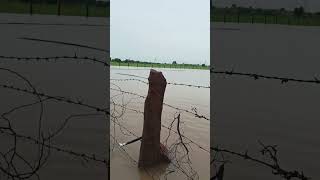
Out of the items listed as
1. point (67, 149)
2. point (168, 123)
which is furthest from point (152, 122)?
point (67, 149)

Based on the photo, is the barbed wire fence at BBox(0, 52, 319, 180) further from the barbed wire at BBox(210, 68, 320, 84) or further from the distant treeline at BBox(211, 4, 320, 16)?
the distant treeline at BBox(211, 4, 320, 16)

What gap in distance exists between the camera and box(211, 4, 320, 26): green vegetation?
8.47 ft

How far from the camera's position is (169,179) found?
2.61 meters

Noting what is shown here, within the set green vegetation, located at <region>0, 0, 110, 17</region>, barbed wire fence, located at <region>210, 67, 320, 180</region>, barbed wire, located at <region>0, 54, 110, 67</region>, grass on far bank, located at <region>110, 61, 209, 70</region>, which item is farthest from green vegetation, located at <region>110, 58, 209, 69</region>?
barbed wire fence, located at <region>210, 67, 320, 180</region>

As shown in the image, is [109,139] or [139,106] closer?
[109,139]

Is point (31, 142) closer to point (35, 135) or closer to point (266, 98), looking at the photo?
point (35, 135)

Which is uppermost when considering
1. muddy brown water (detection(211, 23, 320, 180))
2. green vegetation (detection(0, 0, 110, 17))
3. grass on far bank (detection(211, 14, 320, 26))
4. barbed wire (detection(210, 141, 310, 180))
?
green vegetation (detection(0, 0, 110, 17))

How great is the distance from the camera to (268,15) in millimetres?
2617

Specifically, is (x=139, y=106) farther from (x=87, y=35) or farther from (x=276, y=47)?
(x=276, y=47)

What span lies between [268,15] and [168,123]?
0.99 meters

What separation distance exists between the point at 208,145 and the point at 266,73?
0.61m

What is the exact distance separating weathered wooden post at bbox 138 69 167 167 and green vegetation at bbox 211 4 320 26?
59 cm

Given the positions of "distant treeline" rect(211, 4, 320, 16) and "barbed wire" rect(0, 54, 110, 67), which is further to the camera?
"distant treeline" rect(211, 4, 320, 16)

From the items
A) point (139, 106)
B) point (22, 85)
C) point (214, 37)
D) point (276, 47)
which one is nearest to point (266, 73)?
point (276, 47)
